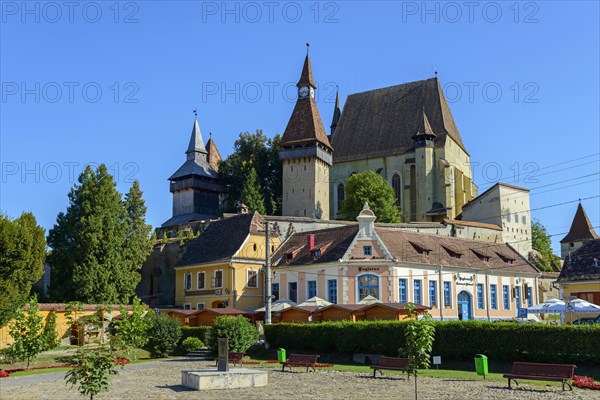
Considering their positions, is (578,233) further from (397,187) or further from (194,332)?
(194,332)

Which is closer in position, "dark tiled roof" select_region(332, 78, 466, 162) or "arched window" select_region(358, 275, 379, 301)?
"arched window" select_region(358, 275, 379, 301)

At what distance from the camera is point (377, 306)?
1404 inches

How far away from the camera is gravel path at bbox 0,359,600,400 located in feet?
67.9

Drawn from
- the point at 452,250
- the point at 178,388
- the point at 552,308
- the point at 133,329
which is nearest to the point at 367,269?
the point at 452,250

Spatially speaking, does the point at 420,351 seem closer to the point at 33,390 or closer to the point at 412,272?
the point at 33,390

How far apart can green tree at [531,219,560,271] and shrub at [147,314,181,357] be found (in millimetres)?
46371

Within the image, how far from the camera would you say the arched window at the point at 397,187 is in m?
83.3

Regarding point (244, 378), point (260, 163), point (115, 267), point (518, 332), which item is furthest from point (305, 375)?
point (260, 163)

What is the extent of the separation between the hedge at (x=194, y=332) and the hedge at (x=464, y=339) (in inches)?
154

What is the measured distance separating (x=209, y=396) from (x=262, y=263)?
3214 cm

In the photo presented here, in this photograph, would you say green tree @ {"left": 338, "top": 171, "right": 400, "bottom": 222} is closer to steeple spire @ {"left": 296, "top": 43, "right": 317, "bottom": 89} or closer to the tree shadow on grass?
steeple spire @ {"left": 296, "top": 43, "right": 317, "bottom": 89}

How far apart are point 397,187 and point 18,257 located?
52.5m

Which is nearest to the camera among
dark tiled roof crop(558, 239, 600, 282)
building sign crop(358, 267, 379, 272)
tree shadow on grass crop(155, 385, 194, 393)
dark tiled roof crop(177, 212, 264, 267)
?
tree shadow on grass crop(155, 385, 194, 393)

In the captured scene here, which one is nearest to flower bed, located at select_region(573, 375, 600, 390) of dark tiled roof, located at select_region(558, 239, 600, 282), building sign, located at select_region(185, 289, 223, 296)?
dark tiled roof, located at select_region(558, 239, 600, 282)
